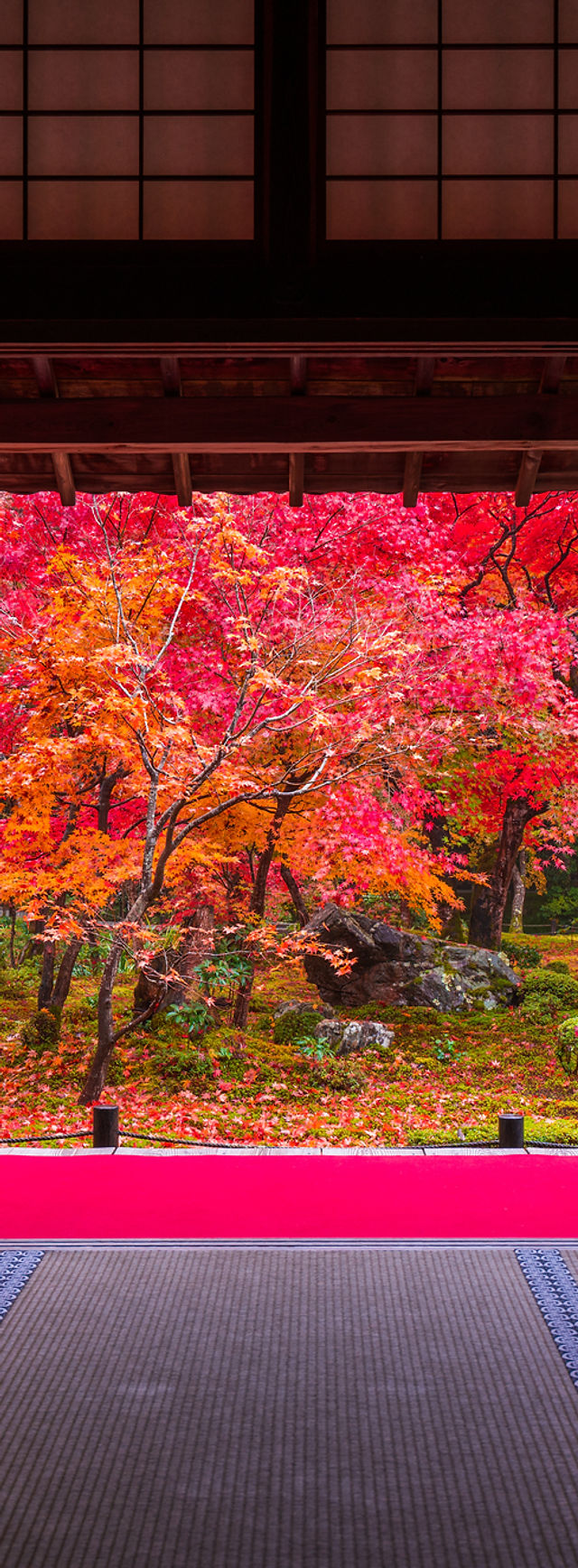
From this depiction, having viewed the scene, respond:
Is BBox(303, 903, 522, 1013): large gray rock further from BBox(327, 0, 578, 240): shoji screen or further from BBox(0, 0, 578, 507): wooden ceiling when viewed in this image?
BBox(327, 0, 578, 240): shoji screen

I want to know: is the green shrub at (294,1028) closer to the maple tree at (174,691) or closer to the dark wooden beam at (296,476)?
the maple tree at (174,691)

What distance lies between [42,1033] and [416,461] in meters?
6.80

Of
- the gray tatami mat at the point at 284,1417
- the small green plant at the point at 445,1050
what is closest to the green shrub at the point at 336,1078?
the small green plant at the point at 445,1050

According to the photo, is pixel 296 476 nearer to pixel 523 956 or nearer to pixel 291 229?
pixel 291 229

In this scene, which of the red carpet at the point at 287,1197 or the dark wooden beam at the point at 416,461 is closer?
the dark wooden beam at the point at 416,461

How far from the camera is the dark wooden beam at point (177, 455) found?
6.57ft

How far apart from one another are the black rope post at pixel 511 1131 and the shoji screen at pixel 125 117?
3835mm

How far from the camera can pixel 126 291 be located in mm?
1908

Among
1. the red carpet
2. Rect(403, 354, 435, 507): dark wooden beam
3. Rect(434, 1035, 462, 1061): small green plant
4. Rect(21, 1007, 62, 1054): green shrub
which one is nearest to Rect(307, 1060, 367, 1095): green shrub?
Rect(434, 1035, 462, 1061): small green plant

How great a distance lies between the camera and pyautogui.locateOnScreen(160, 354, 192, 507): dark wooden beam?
200cm

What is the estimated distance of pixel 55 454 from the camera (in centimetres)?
225

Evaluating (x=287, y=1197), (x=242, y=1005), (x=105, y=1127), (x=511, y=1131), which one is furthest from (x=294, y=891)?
(x=287, y=1197)

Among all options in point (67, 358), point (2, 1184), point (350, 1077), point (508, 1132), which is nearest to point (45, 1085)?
point (350, 1077)

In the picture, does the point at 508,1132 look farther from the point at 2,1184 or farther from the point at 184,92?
the point at 184,92
